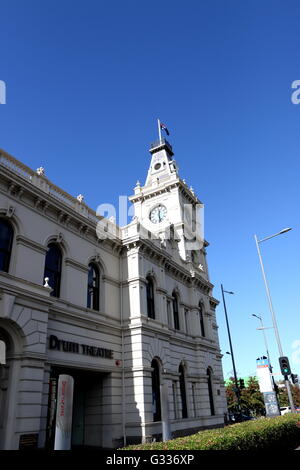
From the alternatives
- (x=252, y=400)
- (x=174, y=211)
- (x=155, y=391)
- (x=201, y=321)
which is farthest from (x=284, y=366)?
(x=252, y=400)

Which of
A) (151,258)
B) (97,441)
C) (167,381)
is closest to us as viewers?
(97,441)

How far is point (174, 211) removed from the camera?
34.8m

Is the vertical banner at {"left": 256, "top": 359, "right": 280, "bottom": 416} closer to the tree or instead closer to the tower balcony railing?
the tower balcony railing

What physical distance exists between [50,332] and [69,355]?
166cm

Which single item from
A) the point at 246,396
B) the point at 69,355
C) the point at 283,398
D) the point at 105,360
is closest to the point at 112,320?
the point at 105,360

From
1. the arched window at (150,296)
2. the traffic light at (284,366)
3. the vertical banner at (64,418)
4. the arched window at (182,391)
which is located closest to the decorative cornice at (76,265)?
the arched window at (150,296)

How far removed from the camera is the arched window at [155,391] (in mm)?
21072

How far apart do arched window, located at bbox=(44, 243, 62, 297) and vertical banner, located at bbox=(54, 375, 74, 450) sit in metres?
9.49

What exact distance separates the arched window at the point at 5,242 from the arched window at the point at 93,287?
5.82 metres

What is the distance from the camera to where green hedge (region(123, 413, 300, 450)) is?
1036cm

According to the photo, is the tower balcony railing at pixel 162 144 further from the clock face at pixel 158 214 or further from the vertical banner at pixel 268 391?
the vertical banner at pixel 268 391

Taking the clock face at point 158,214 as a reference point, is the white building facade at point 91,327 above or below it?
below

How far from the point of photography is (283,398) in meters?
83.1
